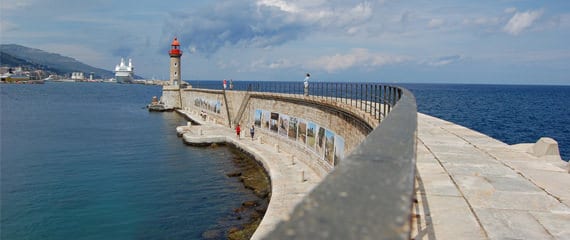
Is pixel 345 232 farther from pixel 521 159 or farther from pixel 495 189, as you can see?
pixel 521 159

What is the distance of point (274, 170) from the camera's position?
2116 centimetres

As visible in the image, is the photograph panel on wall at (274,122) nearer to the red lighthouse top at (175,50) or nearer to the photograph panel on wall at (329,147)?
the photograph panel on wall at (329,147)

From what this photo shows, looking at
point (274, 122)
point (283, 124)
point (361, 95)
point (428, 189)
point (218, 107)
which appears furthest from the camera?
→ point (218, 107)

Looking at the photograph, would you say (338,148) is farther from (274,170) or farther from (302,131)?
(302,131)

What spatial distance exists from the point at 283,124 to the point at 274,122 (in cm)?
171

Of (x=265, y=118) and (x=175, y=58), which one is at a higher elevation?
(x=175, y=58)

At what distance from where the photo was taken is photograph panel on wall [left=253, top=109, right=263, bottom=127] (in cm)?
3139

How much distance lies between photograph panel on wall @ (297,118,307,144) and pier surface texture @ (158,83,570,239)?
52 centimetres

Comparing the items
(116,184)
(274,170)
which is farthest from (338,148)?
(116,184)

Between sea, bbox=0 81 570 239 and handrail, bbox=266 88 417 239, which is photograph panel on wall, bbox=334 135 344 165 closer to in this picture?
sea, bbox=0 81 570 239

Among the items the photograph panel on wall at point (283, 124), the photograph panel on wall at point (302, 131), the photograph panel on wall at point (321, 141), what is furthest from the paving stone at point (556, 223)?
the photograph panel on wall at point (283, 124)

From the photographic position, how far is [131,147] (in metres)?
32.1

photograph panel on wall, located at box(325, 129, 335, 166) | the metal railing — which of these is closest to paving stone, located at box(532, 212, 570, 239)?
the metal railing

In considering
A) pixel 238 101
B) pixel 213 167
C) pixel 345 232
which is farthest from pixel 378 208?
pixel 238 101
